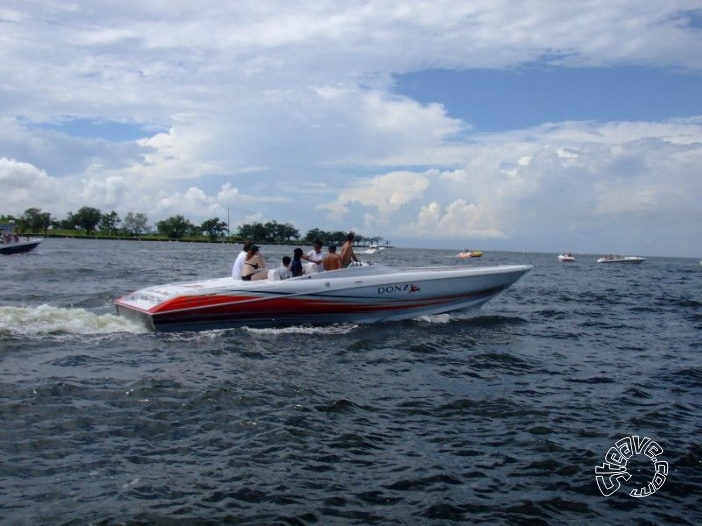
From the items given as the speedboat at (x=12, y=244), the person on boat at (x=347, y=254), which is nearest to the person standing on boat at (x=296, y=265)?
the person on boat at (x=347, y=254)

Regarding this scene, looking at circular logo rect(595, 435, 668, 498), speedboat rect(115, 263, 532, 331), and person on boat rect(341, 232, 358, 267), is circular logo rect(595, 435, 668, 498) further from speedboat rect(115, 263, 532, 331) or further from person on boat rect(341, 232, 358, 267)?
person on boat rect(341, 232, 358, 267)

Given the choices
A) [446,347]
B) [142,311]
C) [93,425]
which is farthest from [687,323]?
[93,425]

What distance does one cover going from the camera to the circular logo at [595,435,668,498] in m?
5.89

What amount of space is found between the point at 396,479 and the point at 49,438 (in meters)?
3.56

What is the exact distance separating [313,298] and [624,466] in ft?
27.3

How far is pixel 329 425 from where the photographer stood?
734cm

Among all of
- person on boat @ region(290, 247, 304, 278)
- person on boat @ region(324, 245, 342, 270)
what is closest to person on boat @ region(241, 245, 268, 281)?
person on boat @ region(290, 247, 304, 278)

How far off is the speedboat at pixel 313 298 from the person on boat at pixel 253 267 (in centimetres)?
36

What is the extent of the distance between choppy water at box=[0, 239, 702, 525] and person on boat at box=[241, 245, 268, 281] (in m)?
1.59

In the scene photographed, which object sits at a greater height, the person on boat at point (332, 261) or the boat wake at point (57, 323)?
the person on boat at point (332, 261)

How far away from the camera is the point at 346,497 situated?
5.43m

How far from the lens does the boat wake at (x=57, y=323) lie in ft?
39.0

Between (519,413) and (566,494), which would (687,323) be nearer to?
(519,413)

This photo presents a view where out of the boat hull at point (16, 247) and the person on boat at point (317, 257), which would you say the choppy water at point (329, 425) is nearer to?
the person on boat at point (317, 257)
